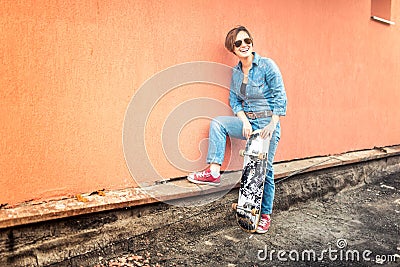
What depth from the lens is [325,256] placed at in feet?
10.8

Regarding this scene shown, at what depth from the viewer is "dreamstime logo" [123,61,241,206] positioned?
3.33 meters

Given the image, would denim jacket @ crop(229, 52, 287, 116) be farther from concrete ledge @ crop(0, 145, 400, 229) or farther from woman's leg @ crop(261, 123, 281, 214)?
concrete ledge @ crop(0, 145, 400, 229)

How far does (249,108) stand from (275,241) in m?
1.25

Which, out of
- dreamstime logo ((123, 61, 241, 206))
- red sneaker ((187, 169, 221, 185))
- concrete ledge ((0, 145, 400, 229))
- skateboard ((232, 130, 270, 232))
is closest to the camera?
concrete ledge ((0, 145, 400, 229))

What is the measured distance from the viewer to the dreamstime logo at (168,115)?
3.33 m

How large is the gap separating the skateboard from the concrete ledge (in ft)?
0.88

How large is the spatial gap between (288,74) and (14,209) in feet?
10.6

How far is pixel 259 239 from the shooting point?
3555 mm

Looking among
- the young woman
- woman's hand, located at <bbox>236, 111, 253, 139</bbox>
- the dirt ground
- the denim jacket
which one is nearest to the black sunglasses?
the young woman

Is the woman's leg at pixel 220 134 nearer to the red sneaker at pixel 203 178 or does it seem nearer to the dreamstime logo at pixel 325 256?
the red sneaker at pixel 203 178

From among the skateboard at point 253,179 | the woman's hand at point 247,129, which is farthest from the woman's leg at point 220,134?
the skateboard at point 253,179

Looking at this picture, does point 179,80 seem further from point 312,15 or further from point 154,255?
point 312,15

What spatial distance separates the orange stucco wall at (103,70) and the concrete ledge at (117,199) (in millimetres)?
96

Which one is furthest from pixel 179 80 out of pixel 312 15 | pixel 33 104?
pixel 312 15
